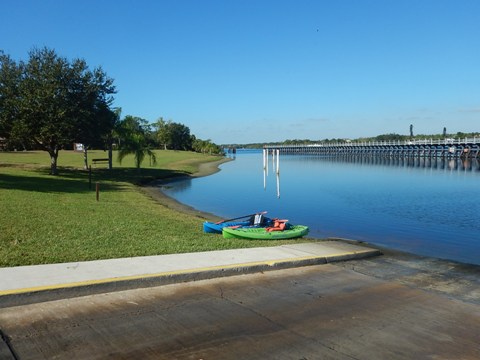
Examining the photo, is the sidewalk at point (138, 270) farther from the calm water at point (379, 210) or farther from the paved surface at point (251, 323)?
the calm water at point (379, 210)

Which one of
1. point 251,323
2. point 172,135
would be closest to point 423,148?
point 172,135

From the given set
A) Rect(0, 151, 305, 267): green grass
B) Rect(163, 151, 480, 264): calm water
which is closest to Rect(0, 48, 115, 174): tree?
Rect(163, 151, 480, 264): calm water

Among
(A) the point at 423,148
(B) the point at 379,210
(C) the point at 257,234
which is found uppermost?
(A) the point at 423,148

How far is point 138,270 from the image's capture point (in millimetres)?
8266

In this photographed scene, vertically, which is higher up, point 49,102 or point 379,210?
point 49,102

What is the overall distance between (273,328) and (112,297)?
2.61 m

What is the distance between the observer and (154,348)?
17.5 ft

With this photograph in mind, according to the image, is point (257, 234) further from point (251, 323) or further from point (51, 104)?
point (51, 104)

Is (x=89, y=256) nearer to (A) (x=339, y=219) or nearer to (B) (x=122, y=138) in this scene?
(A) (x=339, y=219)

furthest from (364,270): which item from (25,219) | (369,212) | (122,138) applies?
(122,138)

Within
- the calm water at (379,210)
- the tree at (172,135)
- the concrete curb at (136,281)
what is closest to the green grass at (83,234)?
the concrete curb at (136,281)

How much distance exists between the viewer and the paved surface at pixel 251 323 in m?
5.37

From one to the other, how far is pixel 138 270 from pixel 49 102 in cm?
2951

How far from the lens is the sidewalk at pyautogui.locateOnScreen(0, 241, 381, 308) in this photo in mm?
6965
